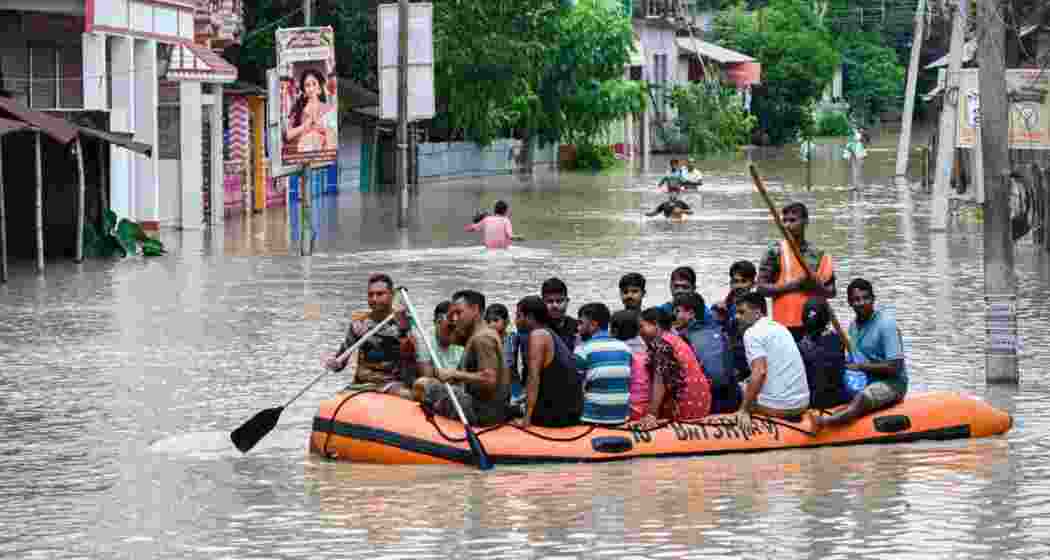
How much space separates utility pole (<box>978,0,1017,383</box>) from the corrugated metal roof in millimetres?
86743

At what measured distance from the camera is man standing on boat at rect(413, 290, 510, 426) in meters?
15.8

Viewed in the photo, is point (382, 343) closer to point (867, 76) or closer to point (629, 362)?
point (629, 362)

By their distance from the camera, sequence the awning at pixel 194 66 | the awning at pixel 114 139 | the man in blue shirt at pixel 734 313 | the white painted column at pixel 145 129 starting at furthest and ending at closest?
the awning at pixel 194 66, the white painted column at pixel 145 129, the awning at pixel 114 139, the man in blue shirt at pixel 734 313

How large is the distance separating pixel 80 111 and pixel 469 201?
20.0 m

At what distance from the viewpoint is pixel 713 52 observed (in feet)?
363

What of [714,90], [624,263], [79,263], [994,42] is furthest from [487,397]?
[714,90]

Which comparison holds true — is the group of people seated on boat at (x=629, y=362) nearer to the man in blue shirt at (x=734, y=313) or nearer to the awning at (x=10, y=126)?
the man in blue shirt at (x=734, y=313)

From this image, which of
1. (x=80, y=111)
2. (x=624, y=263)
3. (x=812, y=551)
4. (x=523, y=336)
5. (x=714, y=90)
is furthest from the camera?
(x=714, y=90)

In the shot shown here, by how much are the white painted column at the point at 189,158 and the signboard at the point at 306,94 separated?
21.9 ft

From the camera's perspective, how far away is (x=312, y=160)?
40.4 metres

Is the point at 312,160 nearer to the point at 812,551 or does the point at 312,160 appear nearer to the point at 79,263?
the point at 79,263

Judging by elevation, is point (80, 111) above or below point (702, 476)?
above

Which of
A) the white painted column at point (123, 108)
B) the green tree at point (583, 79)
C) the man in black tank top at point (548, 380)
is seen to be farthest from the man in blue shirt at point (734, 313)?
the green tree at point (583, 79)

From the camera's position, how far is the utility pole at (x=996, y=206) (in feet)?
64.3
